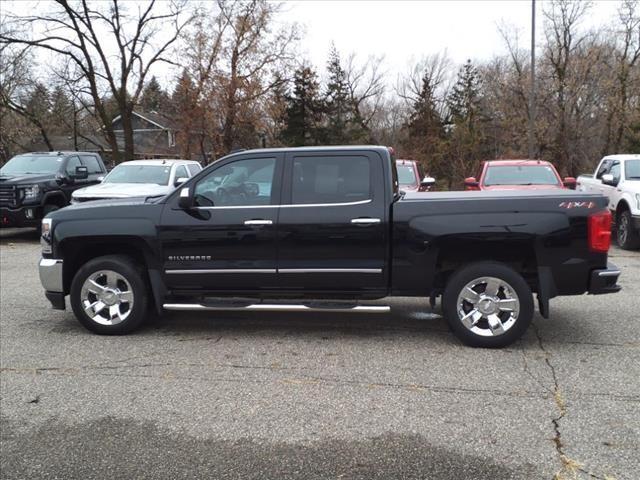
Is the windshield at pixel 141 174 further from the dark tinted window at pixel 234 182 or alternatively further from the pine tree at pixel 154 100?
the pine tree at pixel 154 100

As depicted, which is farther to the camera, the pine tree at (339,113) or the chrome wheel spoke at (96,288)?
the pine tree at (339,113)

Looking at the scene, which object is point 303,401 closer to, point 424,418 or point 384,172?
point 424,418

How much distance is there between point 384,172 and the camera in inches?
211

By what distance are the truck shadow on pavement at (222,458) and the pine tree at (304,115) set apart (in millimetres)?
42369

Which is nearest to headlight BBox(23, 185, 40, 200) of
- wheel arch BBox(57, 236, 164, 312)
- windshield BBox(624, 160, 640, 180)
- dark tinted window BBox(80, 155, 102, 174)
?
dark tinted window BBox(80, 155, 102, 174)

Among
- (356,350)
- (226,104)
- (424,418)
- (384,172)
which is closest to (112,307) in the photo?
(356,350)

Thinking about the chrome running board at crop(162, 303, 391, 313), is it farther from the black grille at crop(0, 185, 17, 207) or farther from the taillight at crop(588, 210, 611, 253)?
the black grille at crop(0, 185, 17, 207)

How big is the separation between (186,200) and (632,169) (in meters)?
9.82

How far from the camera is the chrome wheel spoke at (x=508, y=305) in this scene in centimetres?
504

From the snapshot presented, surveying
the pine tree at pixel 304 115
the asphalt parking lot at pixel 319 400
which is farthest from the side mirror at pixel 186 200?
the pine tree at pixel 304 115

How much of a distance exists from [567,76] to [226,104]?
18.6 m

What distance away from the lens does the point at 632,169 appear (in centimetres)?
1142

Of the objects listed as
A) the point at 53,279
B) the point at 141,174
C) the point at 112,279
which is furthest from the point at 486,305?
the point at 141,174

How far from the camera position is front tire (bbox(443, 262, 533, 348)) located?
5.03 metres
